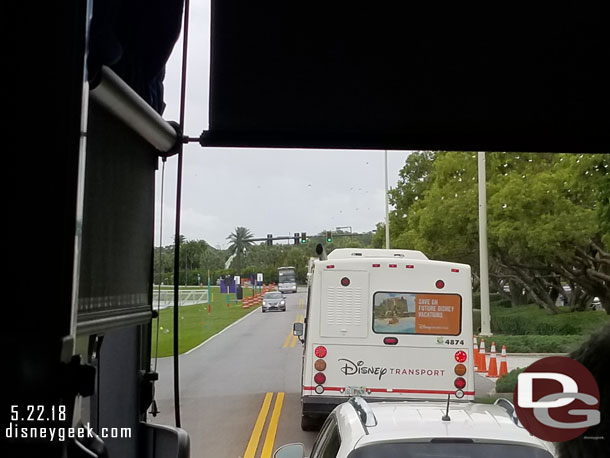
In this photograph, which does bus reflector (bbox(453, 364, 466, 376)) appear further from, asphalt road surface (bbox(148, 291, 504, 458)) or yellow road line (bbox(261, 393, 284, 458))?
yellow road line (bbox(261, 393, 284, 458))

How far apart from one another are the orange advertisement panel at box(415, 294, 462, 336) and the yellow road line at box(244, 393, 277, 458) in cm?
200

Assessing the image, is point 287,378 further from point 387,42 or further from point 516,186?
point 387,42

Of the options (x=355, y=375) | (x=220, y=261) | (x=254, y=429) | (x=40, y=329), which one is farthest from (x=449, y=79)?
(x=355, y=375)

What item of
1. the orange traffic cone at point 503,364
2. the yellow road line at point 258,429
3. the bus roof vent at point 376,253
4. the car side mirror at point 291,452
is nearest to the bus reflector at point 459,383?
the orange traffic cone at point 503,364

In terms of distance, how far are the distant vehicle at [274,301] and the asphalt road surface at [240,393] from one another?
2.23 metres

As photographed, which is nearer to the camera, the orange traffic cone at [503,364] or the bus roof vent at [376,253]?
the orange traffic cone at [503,364]

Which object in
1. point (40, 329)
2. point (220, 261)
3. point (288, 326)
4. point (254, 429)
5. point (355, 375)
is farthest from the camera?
point (288, 326)

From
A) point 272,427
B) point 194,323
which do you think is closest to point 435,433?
point 272,427

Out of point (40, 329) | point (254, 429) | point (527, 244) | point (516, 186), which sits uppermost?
point (516, 186)

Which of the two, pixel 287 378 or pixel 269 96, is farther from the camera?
pixel 287 378

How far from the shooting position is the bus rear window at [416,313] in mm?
7715

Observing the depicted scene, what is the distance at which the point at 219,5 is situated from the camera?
226 cm

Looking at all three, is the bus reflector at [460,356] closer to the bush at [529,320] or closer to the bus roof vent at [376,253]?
the bush at [529,320]

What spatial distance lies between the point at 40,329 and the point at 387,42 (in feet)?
5.34
